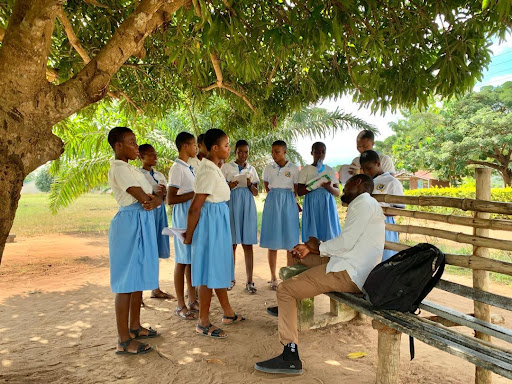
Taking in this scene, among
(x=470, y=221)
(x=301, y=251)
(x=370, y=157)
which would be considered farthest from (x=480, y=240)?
(x=301, y=251)

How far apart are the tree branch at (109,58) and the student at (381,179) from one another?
8.16 feet

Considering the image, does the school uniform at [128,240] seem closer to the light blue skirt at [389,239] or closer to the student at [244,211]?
the student at [244,211]

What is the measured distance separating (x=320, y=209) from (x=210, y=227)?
2.10 metres

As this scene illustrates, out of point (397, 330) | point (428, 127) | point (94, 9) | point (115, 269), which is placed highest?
point (428, 127)

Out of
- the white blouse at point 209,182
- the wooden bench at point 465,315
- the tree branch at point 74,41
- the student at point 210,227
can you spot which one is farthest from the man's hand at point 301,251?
the tree branch at point 74,41

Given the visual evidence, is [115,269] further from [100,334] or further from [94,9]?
[94,9]

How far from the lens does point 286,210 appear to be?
5559 millimetres

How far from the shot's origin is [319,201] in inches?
215

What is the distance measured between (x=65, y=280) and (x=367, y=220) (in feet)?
19.7

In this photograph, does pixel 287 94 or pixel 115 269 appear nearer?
pixel 115 269

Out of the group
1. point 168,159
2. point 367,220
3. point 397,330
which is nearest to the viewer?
point 397,330

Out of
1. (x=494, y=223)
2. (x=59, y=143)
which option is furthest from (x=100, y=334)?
(x=494, y=223)

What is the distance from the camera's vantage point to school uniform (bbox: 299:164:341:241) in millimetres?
5430

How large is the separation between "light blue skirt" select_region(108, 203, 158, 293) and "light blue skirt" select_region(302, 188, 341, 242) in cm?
260
